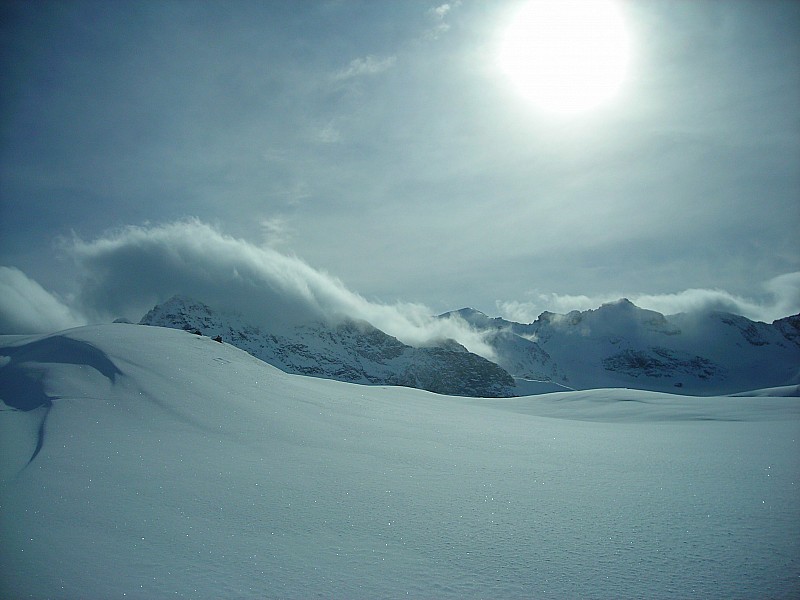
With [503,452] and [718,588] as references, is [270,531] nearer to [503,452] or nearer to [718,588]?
[718,588]

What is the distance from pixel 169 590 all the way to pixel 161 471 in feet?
9.93

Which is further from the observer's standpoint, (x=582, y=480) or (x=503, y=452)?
(x=503, y=452)

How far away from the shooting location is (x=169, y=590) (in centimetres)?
389

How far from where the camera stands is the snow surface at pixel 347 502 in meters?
4.06

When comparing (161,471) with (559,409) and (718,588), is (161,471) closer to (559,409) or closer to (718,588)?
(718,588)

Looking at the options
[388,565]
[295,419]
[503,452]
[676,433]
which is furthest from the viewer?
[676,433]

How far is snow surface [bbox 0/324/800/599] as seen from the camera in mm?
4059

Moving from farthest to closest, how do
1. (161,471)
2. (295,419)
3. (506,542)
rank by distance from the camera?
(295,419) < (161,471) < (506,542)

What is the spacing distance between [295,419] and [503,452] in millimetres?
4778

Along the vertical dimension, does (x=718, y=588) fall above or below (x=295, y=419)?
below

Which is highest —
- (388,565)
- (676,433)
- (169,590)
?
(676,433)

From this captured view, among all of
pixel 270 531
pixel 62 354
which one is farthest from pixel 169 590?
pixel 62 354

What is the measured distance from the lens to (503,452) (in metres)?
9.05

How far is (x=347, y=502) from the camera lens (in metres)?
5.81
